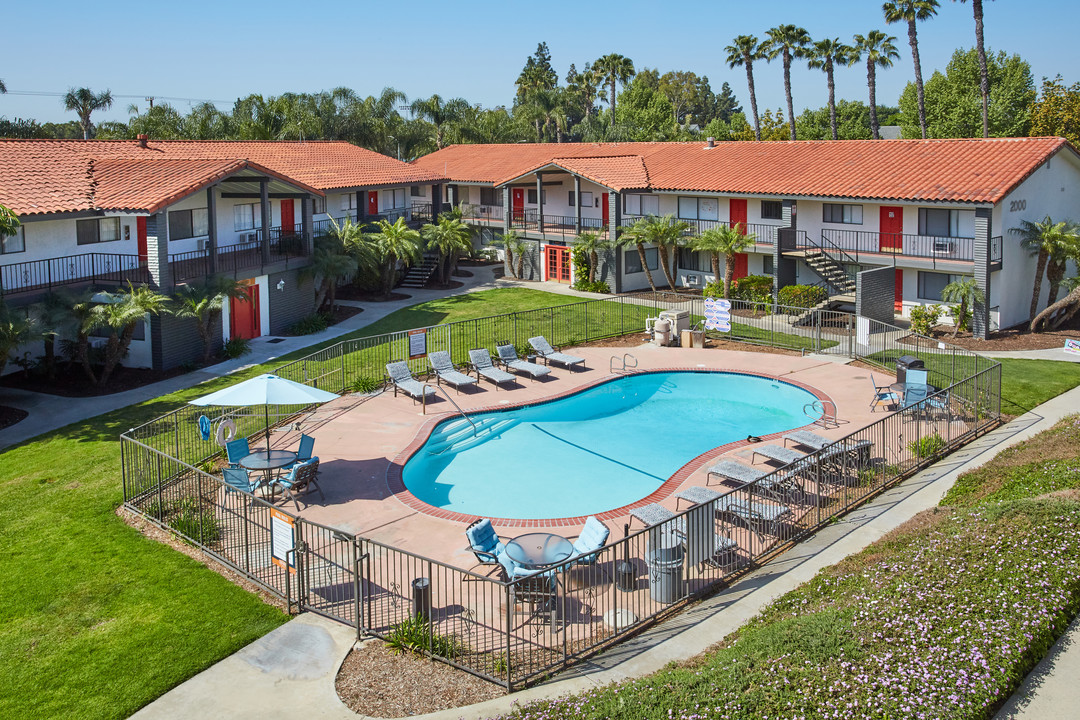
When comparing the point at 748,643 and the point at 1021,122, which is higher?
the point at 1021,122

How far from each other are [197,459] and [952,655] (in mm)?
15636

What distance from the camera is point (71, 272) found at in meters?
29.8

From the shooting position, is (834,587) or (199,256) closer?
(834,587)

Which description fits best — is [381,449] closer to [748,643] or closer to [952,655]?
[748,643]

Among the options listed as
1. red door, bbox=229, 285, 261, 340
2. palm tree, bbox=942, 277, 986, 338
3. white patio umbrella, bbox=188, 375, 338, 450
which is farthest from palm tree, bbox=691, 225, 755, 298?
white patio umbrella, bbox=188, 375, 338, 450

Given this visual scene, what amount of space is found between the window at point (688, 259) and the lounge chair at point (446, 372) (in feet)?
60.4

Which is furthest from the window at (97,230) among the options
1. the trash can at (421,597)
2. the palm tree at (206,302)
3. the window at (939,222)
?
the window at (939,222)

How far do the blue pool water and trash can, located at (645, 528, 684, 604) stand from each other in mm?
4995

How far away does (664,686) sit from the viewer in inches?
437

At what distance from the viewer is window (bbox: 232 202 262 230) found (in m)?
36.6

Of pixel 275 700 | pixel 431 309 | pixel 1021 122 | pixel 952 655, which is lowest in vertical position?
pixel 275 700

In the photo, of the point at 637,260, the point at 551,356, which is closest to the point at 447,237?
the point at 637,260

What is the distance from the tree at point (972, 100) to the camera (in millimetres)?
69562

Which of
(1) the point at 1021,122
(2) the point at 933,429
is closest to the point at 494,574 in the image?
(2) the point at 933,429
